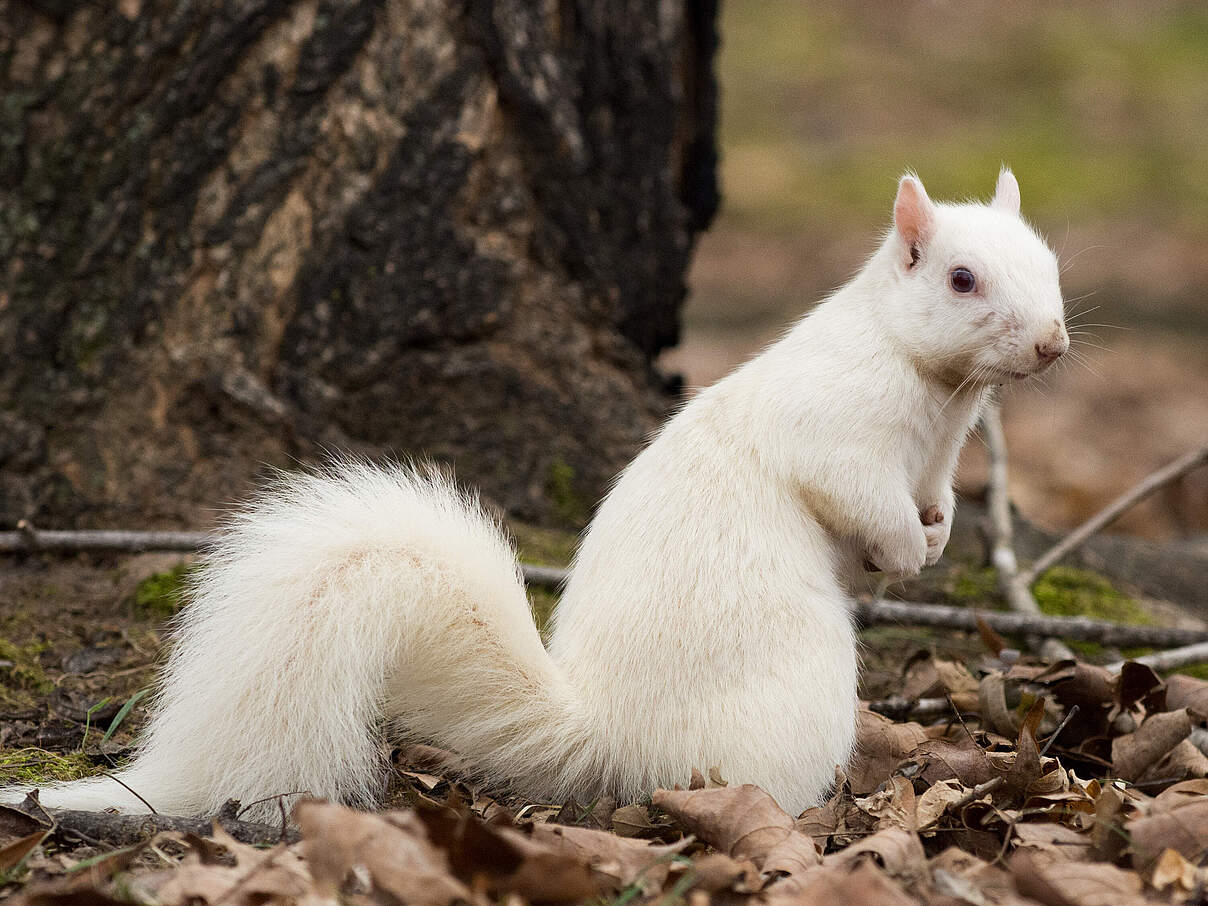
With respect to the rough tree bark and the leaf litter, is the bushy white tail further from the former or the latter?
Answer: the rough tree bark

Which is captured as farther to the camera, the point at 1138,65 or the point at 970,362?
the point at 1138,65

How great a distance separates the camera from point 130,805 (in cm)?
222

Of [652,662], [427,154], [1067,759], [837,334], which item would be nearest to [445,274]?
[427,154]

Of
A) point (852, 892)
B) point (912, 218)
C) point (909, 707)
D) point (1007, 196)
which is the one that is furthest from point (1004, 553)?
point (852, 892)

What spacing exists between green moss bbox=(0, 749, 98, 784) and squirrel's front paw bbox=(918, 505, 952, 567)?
198 centimetres

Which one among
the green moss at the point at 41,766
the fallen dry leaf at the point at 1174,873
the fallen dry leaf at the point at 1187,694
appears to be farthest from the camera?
the fallen dry leaf at the point at 1187,694

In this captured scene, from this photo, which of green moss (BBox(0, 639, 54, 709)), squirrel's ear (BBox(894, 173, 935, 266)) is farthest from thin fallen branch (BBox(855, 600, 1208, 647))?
green moss (BBox(0, 639, 54, 709))

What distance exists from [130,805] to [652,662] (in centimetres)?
105

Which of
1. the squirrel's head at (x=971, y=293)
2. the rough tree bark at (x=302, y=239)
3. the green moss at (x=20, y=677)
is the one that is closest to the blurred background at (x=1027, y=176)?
the squirrel's head at (x=971, y=293)

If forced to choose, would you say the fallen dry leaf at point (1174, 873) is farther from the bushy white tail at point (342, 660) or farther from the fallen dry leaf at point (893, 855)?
the bushy white tail at point (342, 660)

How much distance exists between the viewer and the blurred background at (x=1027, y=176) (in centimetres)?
882

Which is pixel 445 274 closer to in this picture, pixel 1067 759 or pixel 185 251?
pixel 185 251

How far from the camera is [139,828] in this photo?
6.82 feet

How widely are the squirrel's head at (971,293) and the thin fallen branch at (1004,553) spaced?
2.84 ft
